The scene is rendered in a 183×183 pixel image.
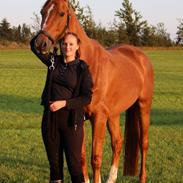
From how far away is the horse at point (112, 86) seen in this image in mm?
4418

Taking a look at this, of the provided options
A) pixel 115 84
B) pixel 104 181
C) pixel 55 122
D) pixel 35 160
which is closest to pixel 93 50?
pixel 115 84

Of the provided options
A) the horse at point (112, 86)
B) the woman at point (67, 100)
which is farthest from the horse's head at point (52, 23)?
the woman at point (67, 100)

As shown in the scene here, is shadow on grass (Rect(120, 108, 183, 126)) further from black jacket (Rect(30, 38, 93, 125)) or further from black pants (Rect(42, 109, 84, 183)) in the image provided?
black jacket (Rect(30, 38, 93, 125))

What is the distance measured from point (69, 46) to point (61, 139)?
36.2 inches

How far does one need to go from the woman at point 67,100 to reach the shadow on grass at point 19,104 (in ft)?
27.8

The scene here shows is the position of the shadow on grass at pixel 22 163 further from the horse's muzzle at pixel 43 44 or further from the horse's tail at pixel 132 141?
the horse's muzzle at pixel 43 44

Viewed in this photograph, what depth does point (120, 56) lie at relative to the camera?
616 cm

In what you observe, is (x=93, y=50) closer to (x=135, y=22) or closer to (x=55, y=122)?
(x=55, y=122)

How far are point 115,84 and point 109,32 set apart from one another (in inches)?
2418

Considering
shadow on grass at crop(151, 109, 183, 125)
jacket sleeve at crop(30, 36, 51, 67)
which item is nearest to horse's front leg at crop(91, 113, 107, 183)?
jacket sleeve at crop(30, 36, 51, 67)

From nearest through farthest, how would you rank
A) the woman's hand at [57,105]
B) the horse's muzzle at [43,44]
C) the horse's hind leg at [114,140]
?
the woman's hand at [57,105] < the horse's muzzle at [43,44] < the horse's hind leg at [114,140]

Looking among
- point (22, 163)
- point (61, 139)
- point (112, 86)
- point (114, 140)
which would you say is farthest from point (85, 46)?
point (22, 163)

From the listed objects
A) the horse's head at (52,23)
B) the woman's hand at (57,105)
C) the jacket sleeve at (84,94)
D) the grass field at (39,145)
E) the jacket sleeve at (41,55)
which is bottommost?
the grass field at (39,145)

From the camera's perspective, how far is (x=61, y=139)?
4305mm
